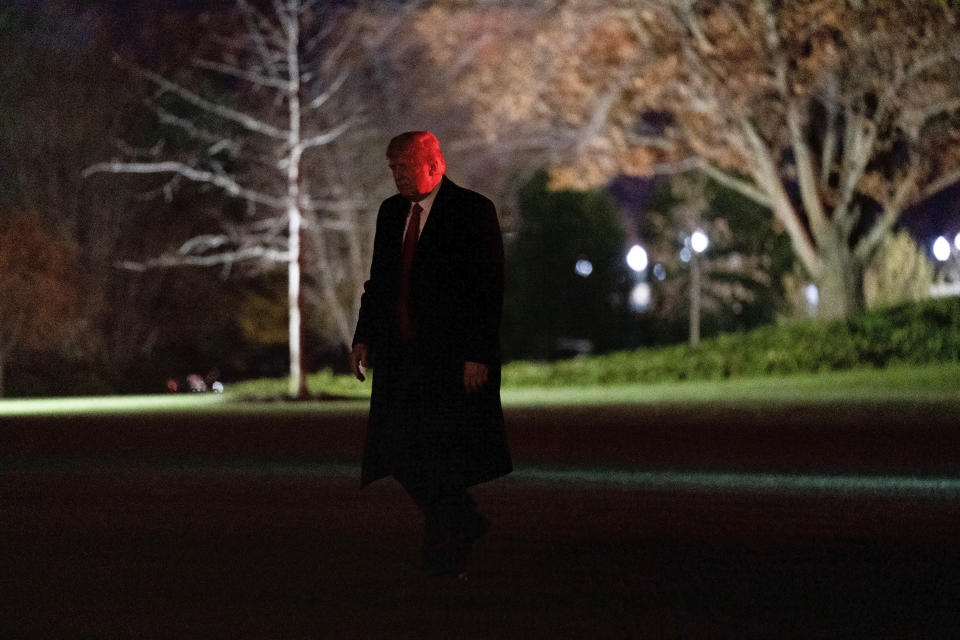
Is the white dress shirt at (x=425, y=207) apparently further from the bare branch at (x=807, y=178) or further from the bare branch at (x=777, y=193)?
the bare branch at (x=807, y=178)

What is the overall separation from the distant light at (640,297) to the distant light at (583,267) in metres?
2.14

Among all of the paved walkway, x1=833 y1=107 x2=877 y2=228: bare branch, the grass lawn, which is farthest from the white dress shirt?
x1=833 y1=107 x2=877 y2=228: bare branch

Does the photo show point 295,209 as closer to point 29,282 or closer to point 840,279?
point 840,279

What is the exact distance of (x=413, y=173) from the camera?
7.36 meters

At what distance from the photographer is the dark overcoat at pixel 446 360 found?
23.6 feet

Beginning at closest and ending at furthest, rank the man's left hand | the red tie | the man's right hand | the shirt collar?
the man's left hand, the red tie, the shirt collar, the man's right hand

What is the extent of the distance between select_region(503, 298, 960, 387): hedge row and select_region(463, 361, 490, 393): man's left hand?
20.6 m

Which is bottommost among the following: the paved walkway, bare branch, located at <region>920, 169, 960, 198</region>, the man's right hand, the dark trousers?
the paved walkway

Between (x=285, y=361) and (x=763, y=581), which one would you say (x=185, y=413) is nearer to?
(x=763, y=581)

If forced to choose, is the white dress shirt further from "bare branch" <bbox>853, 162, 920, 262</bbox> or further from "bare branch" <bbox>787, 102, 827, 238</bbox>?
"bare branch" <bbox>853, 162, 920, 262</bbox>

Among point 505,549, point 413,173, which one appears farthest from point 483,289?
point 505,549

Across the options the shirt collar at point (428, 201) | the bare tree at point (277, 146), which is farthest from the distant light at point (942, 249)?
the shirt collar at point (428, 201)

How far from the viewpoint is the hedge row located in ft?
87.7

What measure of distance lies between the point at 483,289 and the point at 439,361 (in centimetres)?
39
